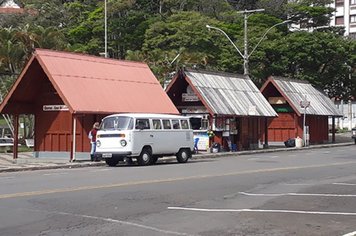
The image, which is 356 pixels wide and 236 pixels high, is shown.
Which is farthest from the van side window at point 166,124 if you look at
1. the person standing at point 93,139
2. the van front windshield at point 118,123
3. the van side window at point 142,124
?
the person standing at point 93,139

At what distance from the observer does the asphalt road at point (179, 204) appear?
9.82 m

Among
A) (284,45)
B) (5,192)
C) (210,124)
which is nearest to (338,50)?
(284,45)

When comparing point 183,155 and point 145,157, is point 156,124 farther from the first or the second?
point 183,155

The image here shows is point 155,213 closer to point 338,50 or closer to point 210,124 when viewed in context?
point 210,124

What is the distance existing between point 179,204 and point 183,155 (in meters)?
14.2

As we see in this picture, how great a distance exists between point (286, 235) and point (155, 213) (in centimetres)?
290

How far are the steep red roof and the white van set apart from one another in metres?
2.89

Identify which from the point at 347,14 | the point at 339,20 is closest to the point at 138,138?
the point at 347,14

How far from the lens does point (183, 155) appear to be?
87.7 feet

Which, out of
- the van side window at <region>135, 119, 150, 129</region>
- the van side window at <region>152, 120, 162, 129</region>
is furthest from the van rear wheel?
the van side window at <region>152, 120, 162, 129</region>

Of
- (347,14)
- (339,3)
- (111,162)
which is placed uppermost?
(339,3)

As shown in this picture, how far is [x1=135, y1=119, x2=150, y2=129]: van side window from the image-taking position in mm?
23884

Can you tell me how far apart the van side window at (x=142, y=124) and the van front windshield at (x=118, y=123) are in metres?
0.28

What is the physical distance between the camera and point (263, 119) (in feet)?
137
